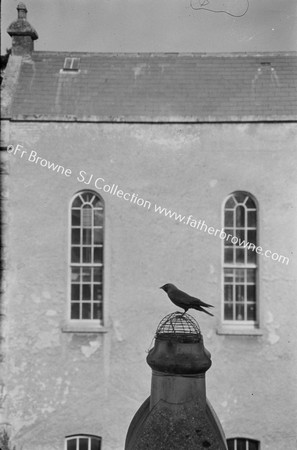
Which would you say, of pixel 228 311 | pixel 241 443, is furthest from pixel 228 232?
pixel 241 443

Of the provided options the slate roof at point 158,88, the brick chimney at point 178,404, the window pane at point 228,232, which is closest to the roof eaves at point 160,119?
the slate roof at point 158,88

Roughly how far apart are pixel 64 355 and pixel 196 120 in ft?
16.4

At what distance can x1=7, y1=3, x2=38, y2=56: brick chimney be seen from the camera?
1227 cm

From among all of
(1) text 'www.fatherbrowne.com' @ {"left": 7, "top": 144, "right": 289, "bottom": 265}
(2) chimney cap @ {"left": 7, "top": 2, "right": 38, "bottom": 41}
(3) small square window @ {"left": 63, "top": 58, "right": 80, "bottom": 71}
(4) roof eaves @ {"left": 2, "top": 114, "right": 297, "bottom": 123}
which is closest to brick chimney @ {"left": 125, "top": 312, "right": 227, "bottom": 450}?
(1) text 'www.fatherbrowne.com' @ {"left": 7, "top": 144, "right": 289, "bottom": 265}

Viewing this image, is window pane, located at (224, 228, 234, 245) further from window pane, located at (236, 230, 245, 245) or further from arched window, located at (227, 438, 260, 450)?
arched window, located at (227, 438, 260, 450)

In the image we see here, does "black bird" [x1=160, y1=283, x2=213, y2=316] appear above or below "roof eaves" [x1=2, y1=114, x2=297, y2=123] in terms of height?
below

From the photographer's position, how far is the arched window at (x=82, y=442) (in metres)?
10.6

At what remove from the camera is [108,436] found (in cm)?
1054

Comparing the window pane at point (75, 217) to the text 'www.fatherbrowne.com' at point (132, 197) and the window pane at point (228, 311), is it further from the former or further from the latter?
the window pane at point (228, 311)

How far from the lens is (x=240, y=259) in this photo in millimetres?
11062

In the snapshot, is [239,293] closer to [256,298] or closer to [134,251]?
[256,298]

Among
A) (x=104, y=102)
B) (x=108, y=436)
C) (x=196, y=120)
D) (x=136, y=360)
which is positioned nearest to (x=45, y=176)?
(x=104, y=102)

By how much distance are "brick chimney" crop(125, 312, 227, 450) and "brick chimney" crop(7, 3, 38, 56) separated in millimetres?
10071

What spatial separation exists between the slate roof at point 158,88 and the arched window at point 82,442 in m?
5.84
